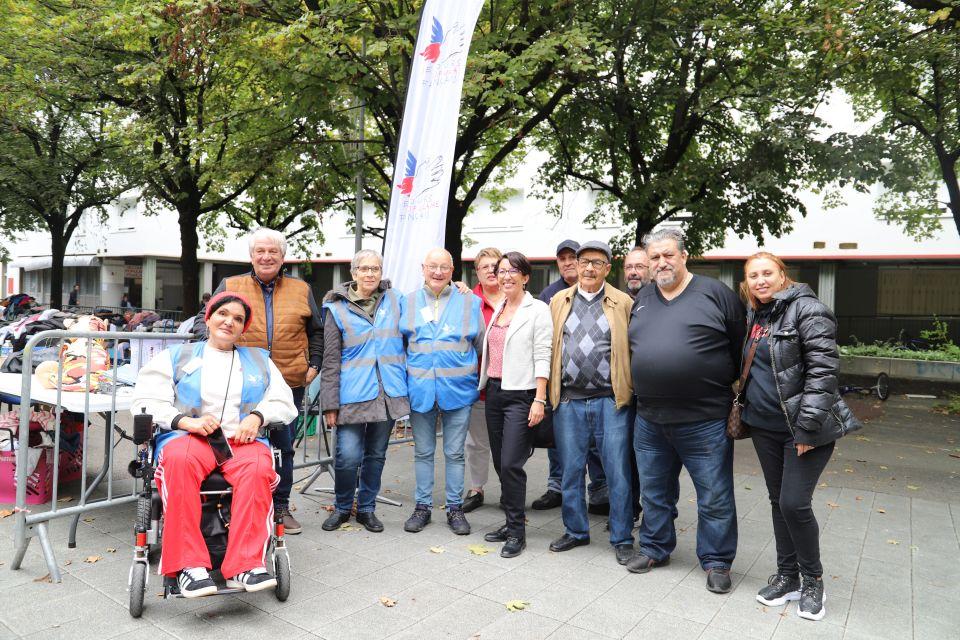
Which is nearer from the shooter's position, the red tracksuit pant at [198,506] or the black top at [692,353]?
the red tracksuit pant at [198,506]

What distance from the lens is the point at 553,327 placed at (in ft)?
15.3

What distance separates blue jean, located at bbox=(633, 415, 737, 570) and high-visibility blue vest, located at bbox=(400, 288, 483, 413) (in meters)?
1.31

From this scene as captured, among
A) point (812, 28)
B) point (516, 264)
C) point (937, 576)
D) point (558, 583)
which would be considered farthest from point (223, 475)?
point (812, 28)

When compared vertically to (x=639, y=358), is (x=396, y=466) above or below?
below

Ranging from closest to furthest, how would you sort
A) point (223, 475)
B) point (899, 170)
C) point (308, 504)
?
point (223, 475) < point (308, 504) < point (899, 170)

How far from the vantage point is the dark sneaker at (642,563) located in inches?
168

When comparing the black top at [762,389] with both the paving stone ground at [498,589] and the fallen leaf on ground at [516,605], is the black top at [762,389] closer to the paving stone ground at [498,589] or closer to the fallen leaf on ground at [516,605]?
the paving stone ground at [498,589]

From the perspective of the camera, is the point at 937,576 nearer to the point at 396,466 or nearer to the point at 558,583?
the point at 558,583

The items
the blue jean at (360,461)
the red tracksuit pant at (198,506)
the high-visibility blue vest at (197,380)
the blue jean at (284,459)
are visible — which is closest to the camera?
the red tracksuit pant at (198,506)

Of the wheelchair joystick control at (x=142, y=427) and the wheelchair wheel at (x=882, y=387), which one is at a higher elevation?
the wheelchair joystick control at (x=142, y=427)

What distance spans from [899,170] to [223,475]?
10.6m

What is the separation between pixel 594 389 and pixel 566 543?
1089 mm

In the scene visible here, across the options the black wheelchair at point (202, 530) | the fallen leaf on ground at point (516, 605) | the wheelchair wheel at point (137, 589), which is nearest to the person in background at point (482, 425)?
the fallen leaf on ground at point (516, 605)

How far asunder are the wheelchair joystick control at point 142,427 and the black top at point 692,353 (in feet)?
9.15
